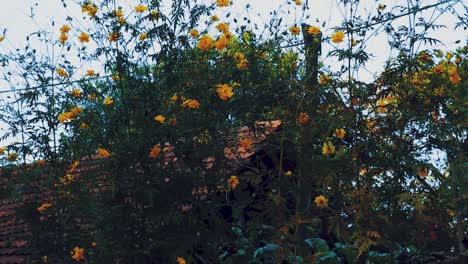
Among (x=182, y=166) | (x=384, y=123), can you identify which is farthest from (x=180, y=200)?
(x=384, y=123)

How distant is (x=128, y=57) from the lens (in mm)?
4895

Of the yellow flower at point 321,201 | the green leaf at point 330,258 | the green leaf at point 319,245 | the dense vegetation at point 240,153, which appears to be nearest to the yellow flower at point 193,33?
the dense vegetation at point 240,153

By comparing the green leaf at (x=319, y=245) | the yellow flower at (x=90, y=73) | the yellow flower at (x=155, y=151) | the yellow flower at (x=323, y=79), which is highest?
the yellow flower at (x=90, y=73)

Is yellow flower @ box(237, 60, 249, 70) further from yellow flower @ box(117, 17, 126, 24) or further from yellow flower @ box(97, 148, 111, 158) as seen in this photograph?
yellow flower @ box(97, 148, 111, 158)

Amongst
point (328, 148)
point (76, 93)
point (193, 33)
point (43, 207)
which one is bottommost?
point (43, 207)

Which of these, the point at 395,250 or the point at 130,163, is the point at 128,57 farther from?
the point at 395,250

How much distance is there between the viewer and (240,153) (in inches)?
185

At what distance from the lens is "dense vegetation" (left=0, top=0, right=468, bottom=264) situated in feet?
14.1

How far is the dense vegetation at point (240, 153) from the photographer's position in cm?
430

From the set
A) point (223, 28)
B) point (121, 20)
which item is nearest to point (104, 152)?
point (121, 20)

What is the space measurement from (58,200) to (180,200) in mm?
915

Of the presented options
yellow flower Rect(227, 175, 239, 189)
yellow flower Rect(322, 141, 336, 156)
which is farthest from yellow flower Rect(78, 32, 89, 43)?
yellow flower Rect(322, 141, 336, 156)

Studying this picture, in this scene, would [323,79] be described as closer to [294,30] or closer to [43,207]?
[294,30]

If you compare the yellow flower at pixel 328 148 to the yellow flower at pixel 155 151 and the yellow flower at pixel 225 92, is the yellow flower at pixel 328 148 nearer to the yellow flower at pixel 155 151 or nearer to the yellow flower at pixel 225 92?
the yellow flower at pixel 225 92
